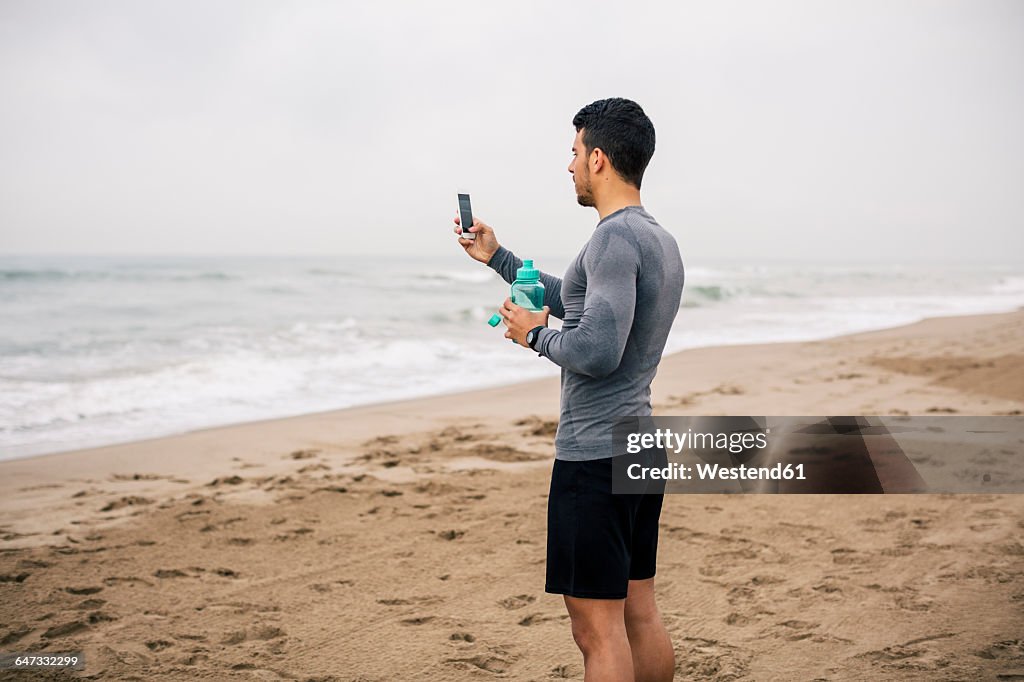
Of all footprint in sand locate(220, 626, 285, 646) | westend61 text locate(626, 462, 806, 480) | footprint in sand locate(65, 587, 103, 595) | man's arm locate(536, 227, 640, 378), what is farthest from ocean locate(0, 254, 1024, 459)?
man's arm locate(536, 227, 640, 378)

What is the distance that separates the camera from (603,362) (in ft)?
7.06

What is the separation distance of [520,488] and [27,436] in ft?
16.2

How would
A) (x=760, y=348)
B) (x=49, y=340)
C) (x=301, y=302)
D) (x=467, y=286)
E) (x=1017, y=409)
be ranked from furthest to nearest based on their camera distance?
(x=467, y=286) < (x=301, y=302) < (x=49, y=340) < (x=760, y=348) < (x=1017, y=409)

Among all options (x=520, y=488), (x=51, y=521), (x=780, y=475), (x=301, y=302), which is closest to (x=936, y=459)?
(x=780, y=475)

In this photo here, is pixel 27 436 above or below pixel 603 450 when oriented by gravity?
below

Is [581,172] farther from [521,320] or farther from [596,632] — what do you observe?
[596,632]

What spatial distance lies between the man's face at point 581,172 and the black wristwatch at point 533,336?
40cm

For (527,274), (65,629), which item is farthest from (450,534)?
(527,274)

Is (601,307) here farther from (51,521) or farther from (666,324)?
(51,521)

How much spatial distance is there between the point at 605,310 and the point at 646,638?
1.07 m

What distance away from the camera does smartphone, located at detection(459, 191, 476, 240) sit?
2840 mm

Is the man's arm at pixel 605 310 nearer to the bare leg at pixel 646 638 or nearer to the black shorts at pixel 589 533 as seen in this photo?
the black shorts at pixel 589 533

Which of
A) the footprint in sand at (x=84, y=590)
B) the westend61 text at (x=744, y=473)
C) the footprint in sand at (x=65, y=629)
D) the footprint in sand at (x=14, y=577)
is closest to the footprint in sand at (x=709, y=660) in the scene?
the westend61 text at (x=744, y=473)

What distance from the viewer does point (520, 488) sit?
6.01 meters
